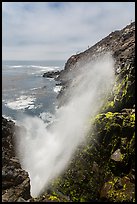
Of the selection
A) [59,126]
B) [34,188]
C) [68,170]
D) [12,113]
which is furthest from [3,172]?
[12,113]

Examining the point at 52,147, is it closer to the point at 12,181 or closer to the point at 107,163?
the point at 107,163

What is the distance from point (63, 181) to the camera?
22.9 meters

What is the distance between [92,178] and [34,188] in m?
5.21

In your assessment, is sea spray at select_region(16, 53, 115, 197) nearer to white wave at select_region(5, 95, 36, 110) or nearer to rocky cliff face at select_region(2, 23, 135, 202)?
rocky cliff face at select_region(2, 23, 135, 202)

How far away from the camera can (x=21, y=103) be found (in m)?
59.2

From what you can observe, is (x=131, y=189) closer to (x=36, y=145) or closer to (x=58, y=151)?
(x=58, y=151)

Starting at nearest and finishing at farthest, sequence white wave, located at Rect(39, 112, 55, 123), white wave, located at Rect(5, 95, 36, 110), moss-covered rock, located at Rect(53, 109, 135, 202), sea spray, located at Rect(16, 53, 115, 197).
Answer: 1. moss-covered rock, located at Rect(53, 109, 135, 202)
2. sea spray, located at Rect(16, 53, 115, 197)
3. white wave, located at Rect(39, 112, 55, 123)
4. white wave, located at Rect(5, 95, 36, 110)

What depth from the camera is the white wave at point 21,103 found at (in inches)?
2166

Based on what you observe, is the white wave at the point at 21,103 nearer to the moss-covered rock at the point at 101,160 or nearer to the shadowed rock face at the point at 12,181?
the moss-covered rock at the point at 101,160

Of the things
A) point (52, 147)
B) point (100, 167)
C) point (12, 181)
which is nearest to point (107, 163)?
point (100, 167)

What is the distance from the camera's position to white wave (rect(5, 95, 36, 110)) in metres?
55.0

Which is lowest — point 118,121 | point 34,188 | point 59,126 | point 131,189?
point 34,188

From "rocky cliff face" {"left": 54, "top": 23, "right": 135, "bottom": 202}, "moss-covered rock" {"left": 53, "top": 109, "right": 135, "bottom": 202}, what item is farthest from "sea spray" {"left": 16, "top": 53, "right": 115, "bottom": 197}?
"rocky cliff face" {"left": 54, "top": 23, "right": 135, "bottom": 202}

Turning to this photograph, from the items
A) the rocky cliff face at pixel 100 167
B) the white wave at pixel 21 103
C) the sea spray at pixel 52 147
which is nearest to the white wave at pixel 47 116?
the white wave at pixel 21 103
